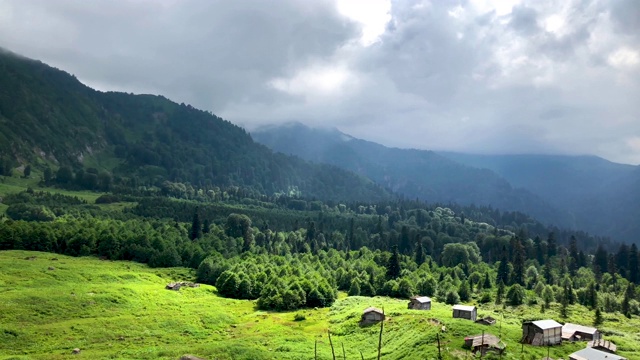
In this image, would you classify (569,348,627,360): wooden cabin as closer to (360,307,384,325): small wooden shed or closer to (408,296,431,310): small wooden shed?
(360,307,384,325): small wooden shed

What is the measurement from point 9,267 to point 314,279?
8483cm

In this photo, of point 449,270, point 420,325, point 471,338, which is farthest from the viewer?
point 449,270

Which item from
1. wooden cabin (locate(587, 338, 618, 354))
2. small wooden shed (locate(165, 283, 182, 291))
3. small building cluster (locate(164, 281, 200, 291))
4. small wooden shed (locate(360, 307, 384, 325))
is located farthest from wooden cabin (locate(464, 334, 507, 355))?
small building cluster (locate(164, 281, 200, 291))

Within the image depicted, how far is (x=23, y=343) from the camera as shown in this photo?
77.9 meters

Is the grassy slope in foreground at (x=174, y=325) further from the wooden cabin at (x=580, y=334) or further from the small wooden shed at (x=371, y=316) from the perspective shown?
the wooden cabin at (x=580, y=334)

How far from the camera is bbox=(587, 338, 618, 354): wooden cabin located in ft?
244

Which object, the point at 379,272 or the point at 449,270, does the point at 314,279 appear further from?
the point at 449,270

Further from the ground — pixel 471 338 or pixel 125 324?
pixel 471 338

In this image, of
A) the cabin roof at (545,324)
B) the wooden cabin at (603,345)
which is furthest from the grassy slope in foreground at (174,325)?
the cabin roof at (545,324)

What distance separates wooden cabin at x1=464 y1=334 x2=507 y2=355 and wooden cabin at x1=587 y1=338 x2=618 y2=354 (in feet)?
56.4

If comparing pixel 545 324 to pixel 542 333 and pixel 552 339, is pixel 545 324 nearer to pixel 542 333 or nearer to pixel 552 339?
pixel 542 333

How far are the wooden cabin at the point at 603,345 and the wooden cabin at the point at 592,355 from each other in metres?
6.15

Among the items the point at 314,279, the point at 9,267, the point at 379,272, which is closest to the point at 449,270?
the point at 379,272

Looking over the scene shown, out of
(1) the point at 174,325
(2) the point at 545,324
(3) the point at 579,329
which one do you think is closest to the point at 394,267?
(3) the point at 579,329
